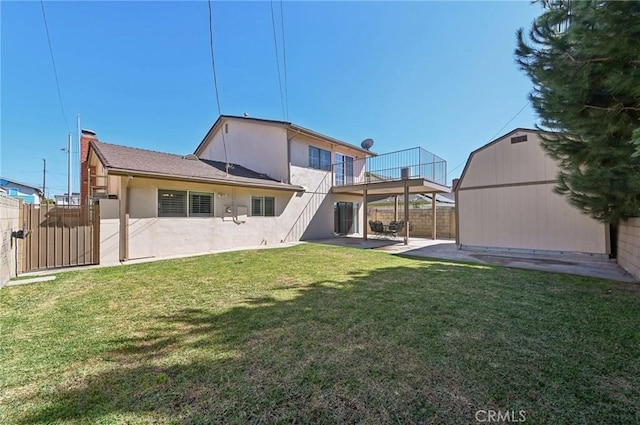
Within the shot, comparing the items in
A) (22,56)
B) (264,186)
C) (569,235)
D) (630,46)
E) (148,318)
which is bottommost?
(148,318)

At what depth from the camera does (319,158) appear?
1479 centimetres

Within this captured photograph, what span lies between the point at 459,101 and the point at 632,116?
11.4 metres

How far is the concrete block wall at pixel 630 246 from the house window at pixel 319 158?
1138 centimetres

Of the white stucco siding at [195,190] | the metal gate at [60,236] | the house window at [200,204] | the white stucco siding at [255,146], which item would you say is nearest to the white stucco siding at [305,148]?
the white stucco siding at [255,146]

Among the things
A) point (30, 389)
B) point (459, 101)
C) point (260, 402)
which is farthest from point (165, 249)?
point (459, 101)

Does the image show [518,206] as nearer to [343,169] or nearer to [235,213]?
[343,169]

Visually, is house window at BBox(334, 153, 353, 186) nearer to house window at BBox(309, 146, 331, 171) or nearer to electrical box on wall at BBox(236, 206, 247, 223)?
house window at BBox(309, 146, 331, 171)

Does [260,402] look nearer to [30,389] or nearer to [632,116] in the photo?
[30,389]

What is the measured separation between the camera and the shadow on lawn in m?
1.87

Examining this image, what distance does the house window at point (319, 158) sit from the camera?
565 inches

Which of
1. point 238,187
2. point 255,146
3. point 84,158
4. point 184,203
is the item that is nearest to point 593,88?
point 238,187

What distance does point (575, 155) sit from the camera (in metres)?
6.25

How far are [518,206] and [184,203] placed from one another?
37.8 feet

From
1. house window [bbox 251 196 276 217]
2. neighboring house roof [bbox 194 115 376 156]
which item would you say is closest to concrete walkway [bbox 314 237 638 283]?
house window [bbox 251 196 276 217]
